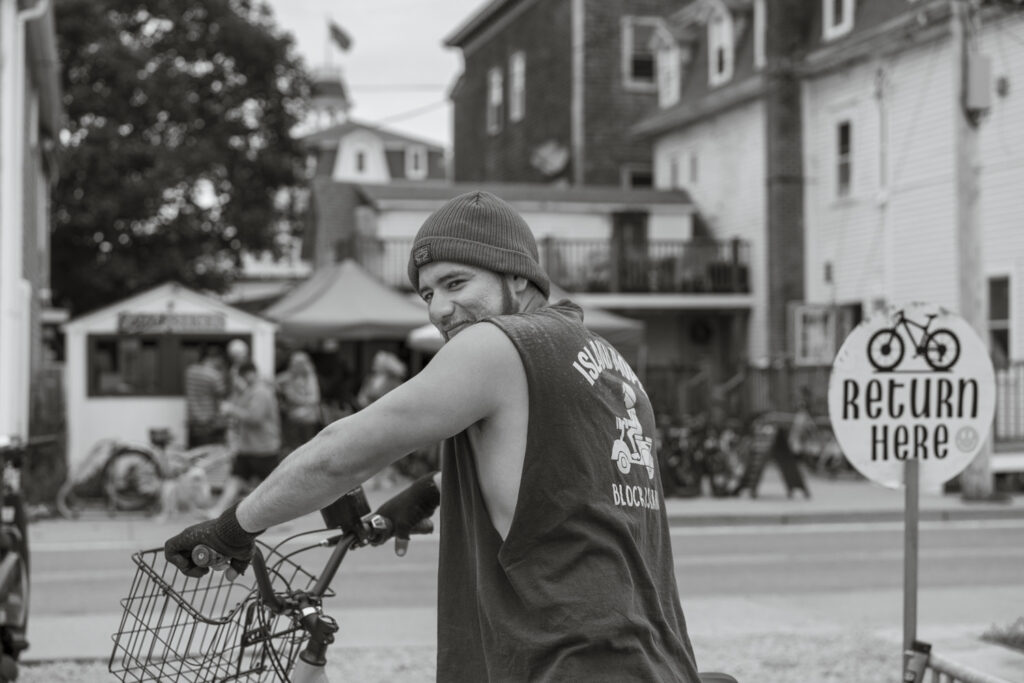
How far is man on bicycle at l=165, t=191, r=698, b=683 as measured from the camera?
8.73 ft

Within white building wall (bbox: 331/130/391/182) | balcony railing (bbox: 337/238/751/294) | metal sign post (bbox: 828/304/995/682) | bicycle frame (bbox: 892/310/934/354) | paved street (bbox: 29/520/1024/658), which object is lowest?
paved street (bbox: 29/520/1024/658)

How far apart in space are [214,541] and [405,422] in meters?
0.48

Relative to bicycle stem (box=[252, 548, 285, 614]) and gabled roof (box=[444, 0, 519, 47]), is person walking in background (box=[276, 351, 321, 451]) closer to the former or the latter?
bicycle stem (box=[252, 548, 285, 614])

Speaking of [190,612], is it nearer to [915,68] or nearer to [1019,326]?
[1019,326]

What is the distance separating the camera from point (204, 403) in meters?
18.4

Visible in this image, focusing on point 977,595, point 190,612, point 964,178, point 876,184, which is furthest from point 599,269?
point 190,612

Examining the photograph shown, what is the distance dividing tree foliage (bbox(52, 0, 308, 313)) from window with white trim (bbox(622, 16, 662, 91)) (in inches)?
420

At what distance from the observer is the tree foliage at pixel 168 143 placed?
39.0 metres

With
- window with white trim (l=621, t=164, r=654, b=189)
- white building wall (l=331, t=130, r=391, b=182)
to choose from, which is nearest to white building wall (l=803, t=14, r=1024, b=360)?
window with white trim (l=621, t=164, r=654, b=189)

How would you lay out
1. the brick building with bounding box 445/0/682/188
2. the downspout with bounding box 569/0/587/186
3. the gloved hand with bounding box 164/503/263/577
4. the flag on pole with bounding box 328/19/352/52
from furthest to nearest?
the flag on pole with bounding box 328/19/352/52
the brick building with bounding box 445/0/682/188
the downspout with bounding box 569/0/587/186
the gloved hand with bounding box 164/503/263/577

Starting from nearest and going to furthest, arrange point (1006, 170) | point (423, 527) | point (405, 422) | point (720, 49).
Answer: point (405, 422) → point (423, 527) → point (1006, 170) → point (720, 49)

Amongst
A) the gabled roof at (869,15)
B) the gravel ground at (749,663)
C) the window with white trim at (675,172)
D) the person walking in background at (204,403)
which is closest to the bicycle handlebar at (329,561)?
the gravel ground at (749,663)

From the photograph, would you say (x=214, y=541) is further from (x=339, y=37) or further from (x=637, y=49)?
(x=339, y=37)

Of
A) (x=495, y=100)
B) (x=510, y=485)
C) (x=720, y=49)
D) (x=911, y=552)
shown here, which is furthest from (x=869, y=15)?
(x=510, y=485)
